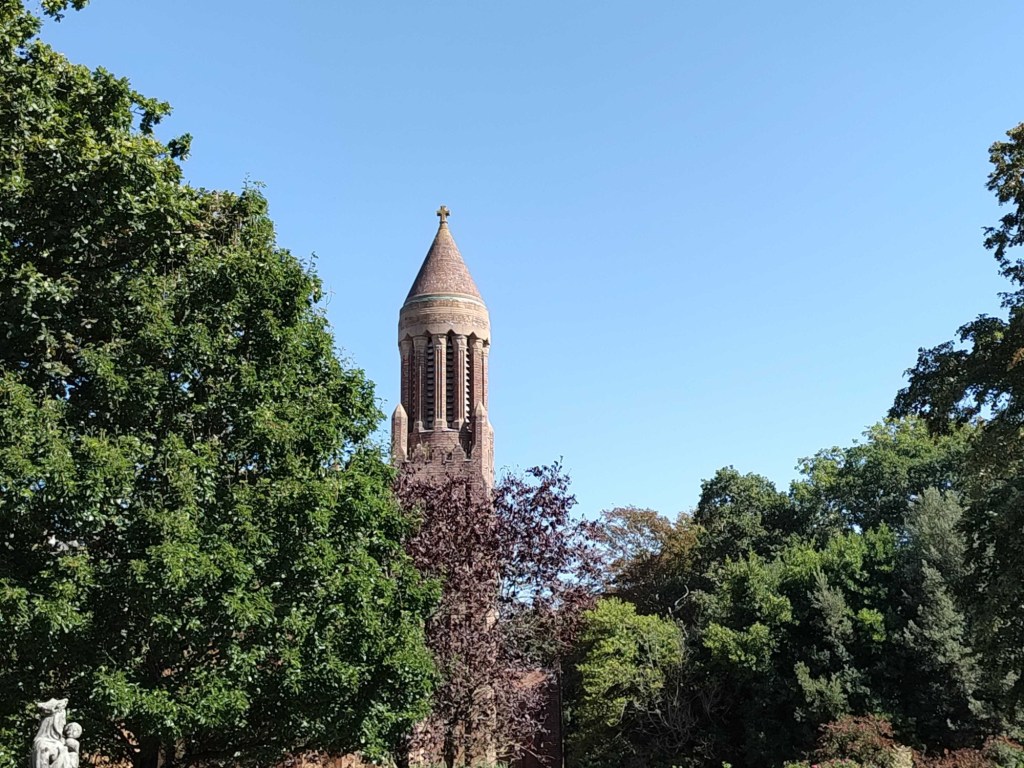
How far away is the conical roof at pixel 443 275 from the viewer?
125ft

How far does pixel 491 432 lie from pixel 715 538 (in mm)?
10710

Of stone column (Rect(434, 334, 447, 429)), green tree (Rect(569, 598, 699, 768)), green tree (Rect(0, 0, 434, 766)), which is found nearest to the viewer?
green tree (Rect(0, 0, 434, 766))

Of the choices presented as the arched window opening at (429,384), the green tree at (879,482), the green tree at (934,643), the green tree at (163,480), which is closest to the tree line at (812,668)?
the green tree at (934,643)

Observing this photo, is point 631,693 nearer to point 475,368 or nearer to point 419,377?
point 475,368

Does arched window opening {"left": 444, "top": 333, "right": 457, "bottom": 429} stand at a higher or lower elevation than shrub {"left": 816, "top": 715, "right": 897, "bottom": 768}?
→ higher

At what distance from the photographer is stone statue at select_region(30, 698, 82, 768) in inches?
384

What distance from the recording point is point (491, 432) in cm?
3606

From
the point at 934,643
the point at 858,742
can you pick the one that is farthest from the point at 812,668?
the point at 858,742

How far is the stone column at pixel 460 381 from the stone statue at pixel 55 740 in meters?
26.5

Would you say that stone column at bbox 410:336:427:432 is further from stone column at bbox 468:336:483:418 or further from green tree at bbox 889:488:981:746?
green tree at bbox 889:488:981:746

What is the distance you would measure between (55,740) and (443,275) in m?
29.8

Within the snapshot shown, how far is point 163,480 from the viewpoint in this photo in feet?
38.4

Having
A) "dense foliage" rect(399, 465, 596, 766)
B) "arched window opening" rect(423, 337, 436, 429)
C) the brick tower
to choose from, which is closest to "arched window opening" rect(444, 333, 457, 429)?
the brick tower

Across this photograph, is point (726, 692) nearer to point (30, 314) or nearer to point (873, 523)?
point (873, 523)
